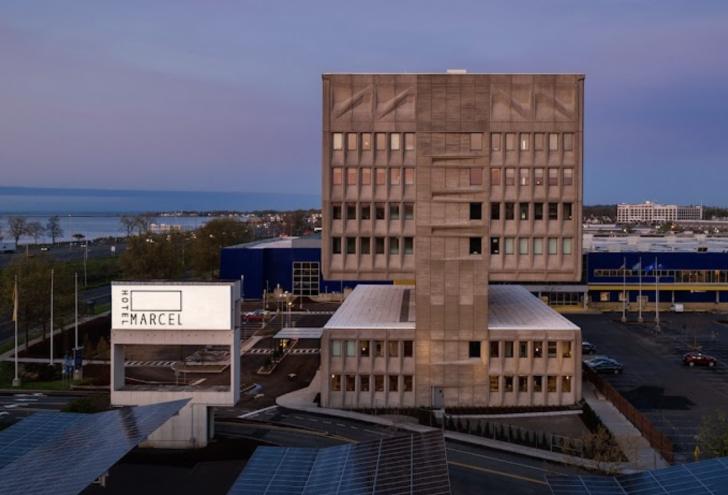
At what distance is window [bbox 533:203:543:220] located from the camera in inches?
2598

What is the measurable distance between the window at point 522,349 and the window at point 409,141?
19027 millimetres

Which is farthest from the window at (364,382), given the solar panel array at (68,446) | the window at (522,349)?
the solar panel array at (68,446)

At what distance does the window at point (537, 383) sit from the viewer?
6175 centimetres

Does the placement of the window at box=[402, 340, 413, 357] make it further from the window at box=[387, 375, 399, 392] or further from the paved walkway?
the paved walkway

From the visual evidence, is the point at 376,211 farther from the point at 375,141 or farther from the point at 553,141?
the point at 553,141

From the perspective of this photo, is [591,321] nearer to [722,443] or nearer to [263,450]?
[722,443]

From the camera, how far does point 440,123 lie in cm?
6331

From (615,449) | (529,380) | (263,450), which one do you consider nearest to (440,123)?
(529,380)

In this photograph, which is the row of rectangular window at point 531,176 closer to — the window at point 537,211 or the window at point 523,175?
the window at point 523,175

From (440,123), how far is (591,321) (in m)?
56.3

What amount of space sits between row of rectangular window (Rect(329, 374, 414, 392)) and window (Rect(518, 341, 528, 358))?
9254 mm

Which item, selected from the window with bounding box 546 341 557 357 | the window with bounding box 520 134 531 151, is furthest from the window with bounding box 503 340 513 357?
the window with bounding box 520 134 531 151

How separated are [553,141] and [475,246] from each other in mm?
11814

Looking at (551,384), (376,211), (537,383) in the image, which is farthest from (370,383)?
(551,384)
